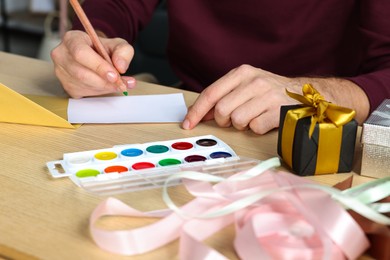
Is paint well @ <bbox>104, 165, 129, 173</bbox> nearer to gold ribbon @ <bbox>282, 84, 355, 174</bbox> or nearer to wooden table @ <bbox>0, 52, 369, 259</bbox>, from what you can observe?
wooden table @ <bbox>0, 52, 369, 259</bbox>

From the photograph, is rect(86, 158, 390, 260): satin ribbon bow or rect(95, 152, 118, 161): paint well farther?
rect(95, 152, 118, 161): paint well

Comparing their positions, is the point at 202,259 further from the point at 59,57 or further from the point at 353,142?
the point at 59,57

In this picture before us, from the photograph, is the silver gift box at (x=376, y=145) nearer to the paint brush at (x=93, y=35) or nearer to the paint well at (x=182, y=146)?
the paint well at (x=182, y=146)

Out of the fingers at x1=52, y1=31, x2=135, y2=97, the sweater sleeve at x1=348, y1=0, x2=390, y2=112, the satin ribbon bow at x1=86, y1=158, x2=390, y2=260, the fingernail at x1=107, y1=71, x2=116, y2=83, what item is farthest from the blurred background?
the satin ribbon bow at x1=86, y1=158, x2=390, y2=260

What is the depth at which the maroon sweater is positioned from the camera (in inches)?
53.8

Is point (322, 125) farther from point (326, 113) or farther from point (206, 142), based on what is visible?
point (206, 142)

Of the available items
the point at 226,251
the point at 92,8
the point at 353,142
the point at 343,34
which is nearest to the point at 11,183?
the point at 226,251

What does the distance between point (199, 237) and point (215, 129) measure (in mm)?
347

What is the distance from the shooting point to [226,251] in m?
0.64

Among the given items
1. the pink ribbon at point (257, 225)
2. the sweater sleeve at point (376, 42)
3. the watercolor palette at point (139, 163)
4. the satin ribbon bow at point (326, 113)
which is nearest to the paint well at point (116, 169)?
the watercolor palette at point (139, 163)

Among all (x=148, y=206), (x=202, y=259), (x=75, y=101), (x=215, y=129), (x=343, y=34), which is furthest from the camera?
(x=343, y=34)

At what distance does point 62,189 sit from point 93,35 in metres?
0.35

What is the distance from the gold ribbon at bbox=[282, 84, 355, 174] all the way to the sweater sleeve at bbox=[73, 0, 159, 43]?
655 mm

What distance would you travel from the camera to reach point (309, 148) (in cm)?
79
